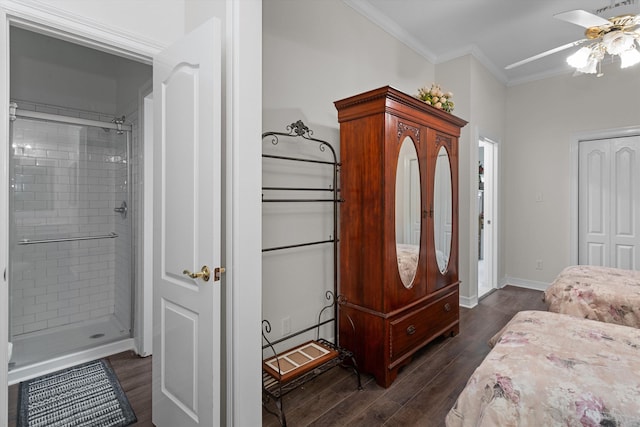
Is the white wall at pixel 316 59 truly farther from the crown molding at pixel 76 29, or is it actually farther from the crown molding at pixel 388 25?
the crown molding at pixel 76 29

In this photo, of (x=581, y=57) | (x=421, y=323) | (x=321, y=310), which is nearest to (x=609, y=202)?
(x=581, y=57)

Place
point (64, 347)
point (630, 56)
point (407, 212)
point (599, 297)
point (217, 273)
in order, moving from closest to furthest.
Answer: point (217, 273) → point (599, 297) → point (630, 56) → point (407, 212) → point (64, 347)

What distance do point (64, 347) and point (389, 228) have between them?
2.84 meters

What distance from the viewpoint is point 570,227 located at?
443cm

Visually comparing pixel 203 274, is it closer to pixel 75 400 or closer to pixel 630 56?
pixel 75 400

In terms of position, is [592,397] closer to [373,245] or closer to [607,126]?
[373,245]

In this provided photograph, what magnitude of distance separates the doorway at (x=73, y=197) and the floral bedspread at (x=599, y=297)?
3.31 meters

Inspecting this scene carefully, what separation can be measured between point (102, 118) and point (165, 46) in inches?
82.1

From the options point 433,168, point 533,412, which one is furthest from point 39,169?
point 533,412

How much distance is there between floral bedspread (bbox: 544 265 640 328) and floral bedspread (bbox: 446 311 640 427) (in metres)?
0.69

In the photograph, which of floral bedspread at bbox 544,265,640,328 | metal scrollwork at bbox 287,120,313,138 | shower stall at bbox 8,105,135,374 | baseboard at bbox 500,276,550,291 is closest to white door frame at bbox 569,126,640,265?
baseboard at bbox 500,276,550,291

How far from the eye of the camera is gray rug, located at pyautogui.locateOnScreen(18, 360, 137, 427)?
1964 mm

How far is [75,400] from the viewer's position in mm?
2148

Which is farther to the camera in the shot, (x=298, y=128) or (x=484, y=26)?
(x=484, y=26)
